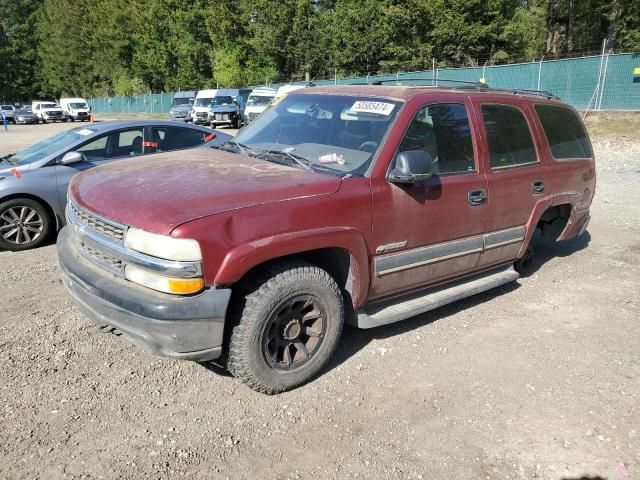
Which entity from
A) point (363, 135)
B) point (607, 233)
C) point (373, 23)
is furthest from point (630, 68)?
point (373, 23)

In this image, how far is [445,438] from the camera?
3059 millimetres

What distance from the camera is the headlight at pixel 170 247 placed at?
282 centimetres

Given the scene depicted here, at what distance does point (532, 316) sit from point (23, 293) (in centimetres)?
466

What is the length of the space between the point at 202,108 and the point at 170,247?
28.4 metres

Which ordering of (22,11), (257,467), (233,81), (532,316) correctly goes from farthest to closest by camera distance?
(22,11)
(233,81)
(532,316)
(257,467)

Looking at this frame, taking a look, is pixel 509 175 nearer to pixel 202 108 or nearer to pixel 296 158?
pixel 296 158

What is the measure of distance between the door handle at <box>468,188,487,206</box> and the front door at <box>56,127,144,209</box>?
4739 mm

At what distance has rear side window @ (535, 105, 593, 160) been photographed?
5129 millimetres

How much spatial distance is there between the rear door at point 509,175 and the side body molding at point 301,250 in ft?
4.68

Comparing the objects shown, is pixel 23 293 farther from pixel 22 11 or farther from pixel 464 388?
pixel 22 11

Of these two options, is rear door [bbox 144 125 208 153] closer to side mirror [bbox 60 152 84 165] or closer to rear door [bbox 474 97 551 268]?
side mirror [bbox 60 152 84 165]

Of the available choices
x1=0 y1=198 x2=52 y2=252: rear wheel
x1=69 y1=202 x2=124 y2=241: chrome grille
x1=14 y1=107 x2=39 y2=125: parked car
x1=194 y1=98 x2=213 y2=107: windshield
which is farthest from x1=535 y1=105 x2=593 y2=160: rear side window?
x1=14 y1=107 x2=39 y2=125: parked car

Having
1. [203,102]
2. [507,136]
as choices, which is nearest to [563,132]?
[507,136]

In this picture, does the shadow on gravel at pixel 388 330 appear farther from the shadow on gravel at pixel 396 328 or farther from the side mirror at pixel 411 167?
the side mirror at pixel 411 167
